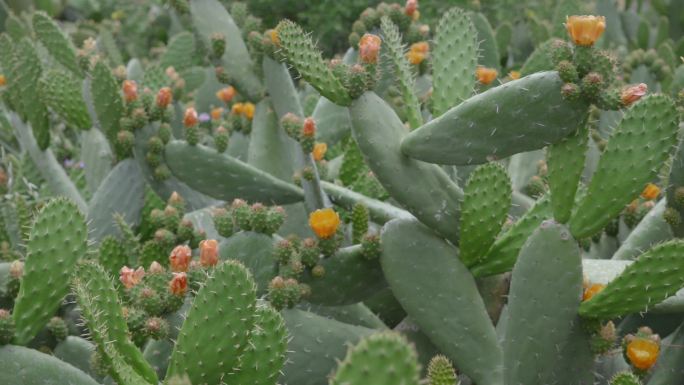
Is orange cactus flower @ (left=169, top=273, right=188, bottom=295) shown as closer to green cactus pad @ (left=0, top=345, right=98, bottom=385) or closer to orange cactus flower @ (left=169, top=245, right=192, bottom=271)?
orange cactus flower @ (left=169, top=245, right=192, bottom=271)

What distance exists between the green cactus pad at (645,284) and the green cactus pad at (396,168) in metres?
0.42

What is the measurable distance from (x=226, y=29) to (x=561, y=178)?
6.42ft

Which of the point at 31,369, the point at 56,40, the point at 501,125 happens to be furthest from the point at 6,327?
the point at 56,40

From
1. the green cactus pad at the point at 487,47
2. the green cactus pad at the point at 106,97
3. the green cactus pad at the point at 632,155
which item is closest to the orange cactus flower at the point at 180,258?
the green cactus pad at the point at 632,155

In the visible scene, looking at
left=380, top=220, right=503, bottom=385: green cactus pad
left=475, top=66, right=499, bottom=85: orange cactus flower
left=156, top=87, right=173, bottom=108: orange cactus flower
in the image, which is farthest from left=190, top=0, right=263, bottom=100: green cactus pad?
left=380, top=220, right=503, bottom=385: green cactus pad

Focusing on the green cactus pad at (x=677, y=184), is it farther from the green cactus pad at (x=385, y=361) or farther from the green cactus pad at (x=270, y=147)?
the green cactus pad at (x=385, y=361)

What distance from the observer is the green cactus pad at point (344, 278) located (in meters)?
2.38

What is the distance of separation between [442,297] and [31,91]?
1.80m

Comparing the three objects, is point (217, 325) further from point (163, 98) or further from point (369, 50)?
point (163, 98)

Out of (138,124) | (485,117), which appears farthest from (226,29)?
(485,117)

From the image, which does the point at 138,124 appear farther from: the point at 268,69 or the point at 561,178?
the point at 561,178

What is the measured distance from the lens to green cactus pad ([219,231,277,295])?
2.38 metres

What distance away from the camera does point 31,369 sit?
1.94 metres

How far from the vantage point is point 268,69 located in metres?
3.28
